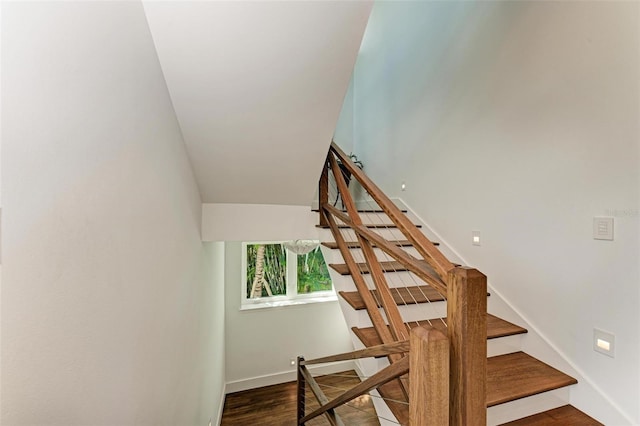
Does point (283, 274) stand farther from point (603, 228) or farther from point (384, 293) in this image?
point (603, 228)

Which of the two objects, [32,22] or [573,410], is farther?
[573,410]

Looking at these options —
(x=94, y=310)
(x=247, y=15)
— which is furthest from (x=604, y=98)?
(x=94, y=310)

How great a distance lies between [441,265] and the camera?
0.99m

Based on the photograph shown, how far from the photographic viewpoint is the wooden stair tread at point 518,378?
142 centimetres

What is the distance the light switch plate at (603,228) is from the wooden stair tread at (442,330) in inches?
28.9

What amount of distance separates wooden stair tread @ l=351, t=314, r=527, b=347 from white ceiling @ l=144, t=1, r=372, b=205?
1270 mm

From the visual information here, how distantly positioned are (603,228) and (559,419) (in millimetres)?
1018

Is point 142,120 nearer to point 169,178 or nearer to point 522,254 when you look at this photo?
point 169,178

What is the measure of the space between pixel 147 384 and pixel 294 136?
5.06 ft

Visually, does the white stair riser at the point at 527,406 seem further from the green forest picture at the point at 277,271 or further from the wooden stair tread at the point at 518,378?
the green forest picture at the point at 277,271

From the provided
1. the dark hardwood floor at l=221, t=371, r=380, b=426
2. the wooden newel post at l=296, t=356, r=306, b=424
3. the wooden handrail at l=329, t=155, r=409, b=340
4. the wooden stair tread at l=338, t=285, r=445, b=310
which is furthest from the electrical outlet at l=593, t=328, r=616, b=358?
the dark hardwood floor at l=221, t=371, r=380, b=426

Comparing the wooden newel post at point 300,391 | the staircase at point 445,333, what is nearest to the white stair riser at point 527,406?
the staircase at point 445,333

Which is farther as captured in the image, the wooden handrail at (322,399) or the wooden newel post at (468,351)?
the wooden handrail at (322,399)

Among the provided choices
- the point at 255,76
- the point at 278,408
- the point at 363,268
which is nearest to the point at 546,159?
the point at 363,268
